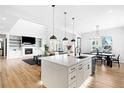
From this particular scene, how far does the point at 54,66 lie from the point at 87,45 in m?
6.89

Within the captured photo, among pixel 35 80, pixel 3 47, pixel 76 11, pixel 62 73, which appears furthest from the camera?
pixel 3 47

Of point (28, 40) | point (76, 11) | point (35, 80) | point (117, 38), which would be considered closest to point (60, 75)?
point (35, 80)

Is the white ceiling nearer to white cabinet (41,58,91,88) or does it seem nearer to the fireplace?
white cabinet (41,58,91,88)

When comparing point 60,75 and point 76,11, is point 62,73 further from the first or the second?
point 76,11

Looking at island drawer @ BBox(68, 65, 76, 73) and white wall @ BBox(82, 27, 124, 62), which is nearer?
island drawer @ BBox(68, 65, 76, 73)

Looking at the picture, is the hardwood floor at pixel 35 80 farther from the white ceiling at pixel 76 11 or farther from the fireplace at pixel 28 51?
the fireplace at pixel 28 51

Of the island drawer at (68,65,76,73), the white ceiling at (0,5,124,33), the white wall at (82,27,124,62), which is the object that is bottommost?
the island drawer at (68,65,76,73)

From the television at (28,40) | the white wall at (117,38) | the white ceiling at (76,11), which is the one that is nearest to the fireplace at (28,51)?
the television at (28,40)

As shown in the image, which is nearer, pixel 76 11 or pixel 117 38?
pixel 76 11

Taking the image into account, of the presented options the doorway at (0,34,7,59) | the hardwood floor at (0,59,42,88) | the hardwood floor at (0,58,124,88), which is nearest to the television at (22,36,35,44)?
the doorway at (0,34,7,59)

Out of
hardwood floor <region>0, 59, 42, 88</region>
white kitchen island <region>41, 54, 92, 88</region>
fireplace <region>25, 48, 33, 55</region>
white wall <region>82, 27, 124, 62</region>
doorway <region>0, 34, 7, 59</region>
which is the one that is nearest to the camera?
white kitchen island <region>41, 54, 92, 88</region>

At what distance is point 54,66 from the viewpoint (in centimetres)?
233

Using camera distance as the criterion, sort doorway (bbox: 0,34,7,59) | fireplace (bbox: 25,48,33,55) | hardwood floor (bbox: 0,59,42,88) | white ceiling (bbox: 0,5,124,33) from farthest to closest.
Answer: fireplace (bbox: 25,48,33,55), doorway (bbox: 0,34,7,59), white ceiling (bbox: 0,5,124,33), hardwood floor (bbox: 0,59,42,88)
